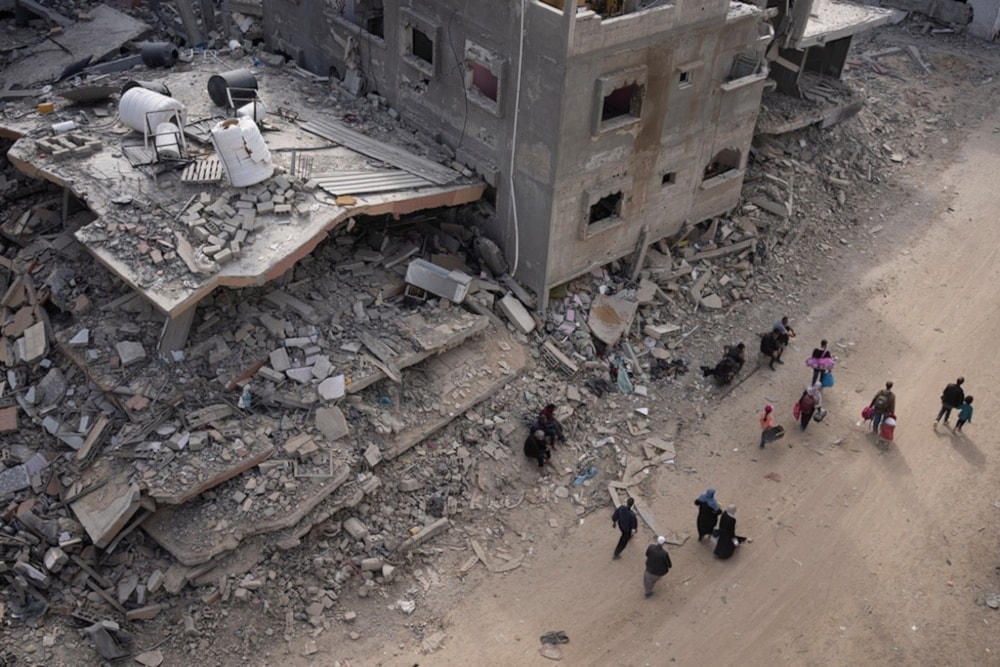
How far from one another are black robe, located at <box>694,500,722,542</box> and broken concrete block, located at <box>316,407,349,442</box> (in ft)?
19.8

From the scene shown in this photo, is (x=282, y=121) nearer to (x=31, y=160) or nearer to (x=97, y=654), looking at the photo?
(x=31, y=160)

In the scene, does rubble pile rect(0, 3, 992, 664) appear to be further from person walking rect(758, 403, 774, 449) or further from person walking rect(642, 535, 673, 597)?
person walking rect(758, 403, 774, 449)

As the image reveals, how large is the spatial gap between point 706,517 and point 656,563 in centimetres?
146

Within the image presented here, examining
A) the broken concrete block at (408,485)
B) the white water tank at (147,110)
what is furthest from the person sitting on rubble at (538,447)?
the white water tank at (147,110)

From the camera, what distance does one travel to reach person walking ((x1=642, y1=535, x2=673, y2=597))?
14.1 m

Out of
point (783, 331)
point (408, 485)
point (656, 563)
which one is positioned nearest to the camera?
point (656, 563)

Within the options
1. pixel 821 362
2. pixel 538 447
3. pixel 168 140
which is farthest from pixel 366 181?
pixel 821 362

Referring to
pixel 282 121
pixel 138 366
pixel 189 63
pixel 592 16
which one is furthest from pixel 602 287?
pixel 189 63

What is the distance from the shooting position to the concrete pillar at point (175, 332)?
630 inches

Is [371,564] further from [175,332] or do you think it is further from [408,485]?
[175,332]

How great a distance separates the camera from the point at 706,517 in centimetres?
1506

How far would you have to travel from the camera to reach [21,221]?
62.4 feet

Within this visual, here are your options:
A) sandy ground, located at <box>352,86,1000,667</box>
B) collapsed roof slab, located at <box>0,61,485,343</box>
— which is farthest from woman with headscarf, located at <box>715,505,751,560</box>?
collapsed roof slab, located at <box>0,61,485,343</box>

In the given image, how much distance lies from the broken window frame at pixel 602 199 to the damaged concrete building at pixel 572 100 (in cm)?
4
